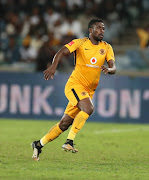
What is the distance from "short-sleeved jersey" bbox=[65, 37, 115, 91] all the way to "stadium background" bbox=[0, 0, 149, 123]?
25.7 feet

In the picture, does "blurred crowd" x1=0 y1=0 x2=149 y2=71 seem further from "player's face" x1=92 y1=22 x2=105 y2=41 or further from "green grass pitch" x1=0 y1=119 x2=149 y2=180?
"player's face" x1=92 y1=22 x2=105 y2=41

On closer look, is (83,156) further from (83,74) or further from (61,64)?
(61,64)

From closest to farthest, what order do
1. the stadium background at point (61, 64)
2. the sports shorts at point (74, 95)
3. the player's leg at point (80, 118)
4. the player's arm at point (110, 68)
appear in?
the player's arm at point (110, 68)
the player's leg at point (80, 118)
the sports shorts at point (74, 95)
the stadium background at point (61, 64)

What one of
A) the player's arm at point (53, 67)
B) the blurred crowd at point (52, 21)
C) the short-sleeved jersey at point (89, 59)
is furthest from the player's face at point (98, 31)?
the blurred crowd at point (52, 21)

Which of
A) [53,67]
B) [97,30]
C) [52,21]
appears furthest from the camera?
[52,21]

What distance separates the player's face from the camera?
8430 mm

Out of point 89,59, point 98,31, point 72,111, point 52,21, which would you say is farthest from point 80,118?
point 52,21

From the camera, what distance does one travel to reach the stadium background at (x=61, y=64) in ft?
53.7

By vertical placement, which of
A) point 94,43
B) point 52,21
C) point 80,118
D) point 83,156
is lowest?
point 83,156

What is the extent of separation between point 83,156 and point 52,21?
11.3 m

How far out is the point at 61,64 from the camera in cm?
1714

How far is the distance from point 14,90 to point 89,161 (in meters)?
8.75

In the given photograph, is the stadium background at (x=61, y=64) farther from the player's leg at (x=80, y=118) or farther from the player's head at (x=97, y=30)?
the player's leg at (x=80, y=118)

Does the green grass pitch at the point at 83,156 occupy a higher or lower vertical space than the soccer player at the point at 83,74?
lower
